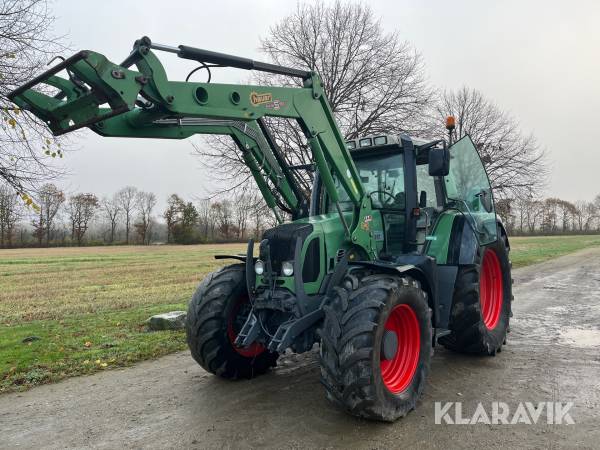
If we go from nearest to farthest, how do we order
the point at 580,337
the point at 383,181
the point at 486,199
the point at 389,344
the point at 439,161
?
the point at 389,344 → the point at 439,161 → the point at 383,181 → the point at 486,199 → the point at 580,337

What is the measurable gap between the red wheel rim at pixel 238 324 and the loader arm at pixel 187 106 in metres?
1.23

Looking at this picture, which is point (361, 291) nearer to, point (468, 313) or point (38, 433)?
point (468, 313)

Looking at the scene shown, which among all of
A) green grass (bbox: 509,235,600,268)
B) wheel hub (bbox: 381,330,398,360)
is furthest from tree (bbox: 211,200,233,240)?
wheel hub (bbox: 381,330,398,360)

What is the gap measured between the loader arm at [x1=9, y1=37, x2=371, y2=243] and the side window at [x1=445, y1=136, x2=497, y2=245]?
56.4 inches

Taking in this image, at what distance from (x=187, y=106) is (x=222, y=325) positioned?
2.31 meters

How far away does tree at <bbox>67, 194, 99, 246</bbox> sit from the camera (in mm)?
72438

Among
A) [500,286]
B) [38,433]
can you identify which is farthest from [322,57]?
[38,433]

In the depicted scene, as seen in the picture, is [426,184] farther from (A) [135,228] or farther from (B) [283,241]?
(A) [135,228]

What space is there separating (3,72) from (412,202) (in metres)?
6.76

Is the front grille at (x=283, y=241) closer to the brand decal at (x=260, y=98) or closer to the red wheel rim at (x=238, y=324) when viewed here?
the red wheel rim at (x=238, y=324)

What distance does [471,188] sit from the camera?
20.0 ft

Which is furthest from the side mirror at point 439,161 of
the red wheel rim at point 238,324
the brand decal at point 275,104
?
the red wheel rim at point 238,324

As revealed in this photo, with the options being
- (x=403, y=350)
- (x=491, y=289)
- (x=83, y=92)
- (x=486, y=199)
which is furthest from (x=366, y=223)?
(x=83, y=92)

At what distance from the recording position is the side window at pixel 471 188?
19.1 ft
